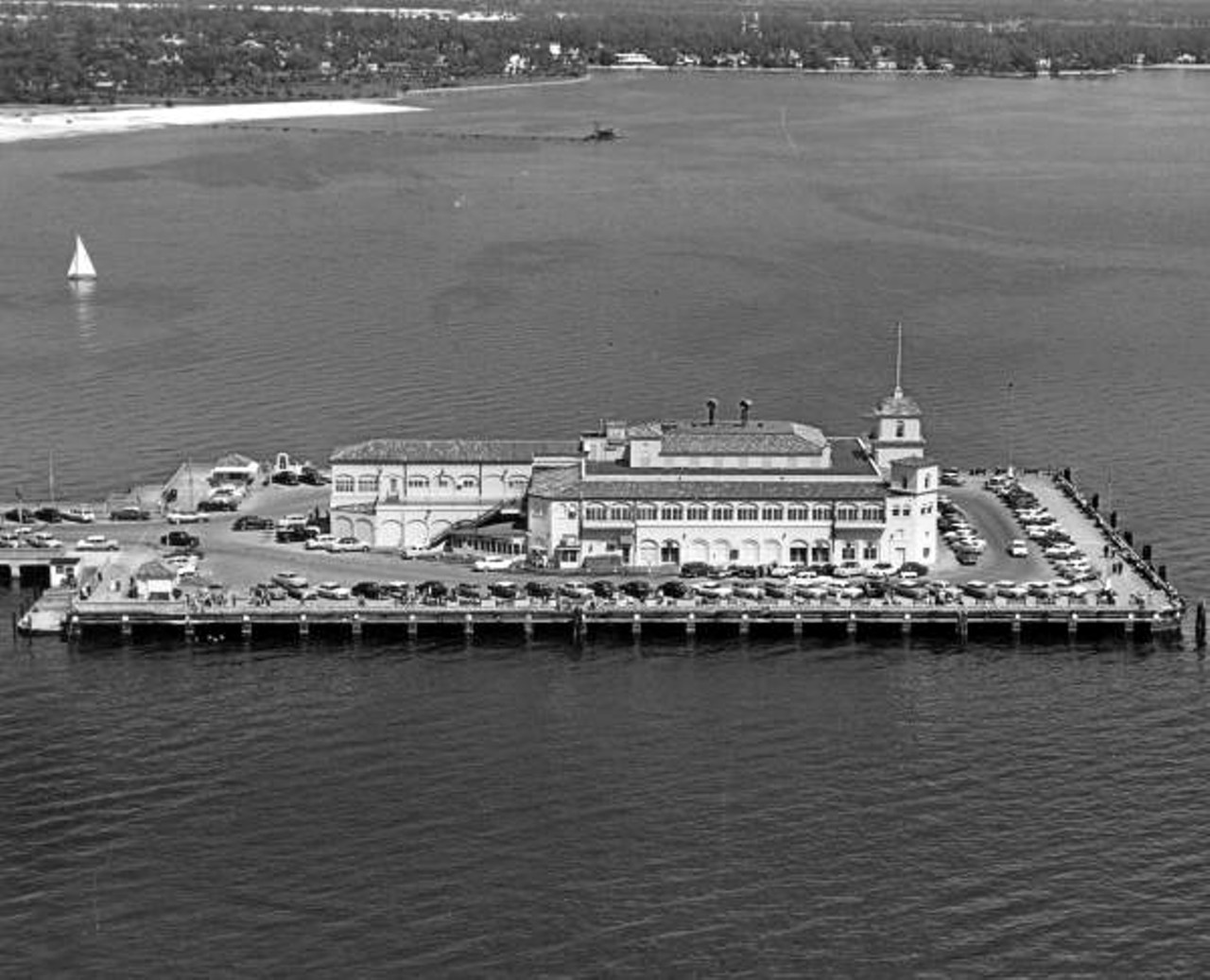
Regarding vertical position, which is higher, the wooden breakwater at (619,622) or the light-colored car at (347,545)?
the light-colored car at (347,545)

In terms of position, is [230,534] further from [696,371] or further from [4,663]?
[696,371]

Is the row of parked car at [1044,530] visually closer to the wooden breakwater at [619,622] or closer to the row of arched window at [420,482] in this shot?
the wooden breakwater at [619,622]

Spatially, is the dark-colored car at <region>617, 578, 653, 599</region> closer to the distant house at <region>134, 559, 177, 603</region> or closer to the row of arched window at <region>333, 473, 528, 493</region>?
the row of arched window at <region>333, 473, 528, 493</region>

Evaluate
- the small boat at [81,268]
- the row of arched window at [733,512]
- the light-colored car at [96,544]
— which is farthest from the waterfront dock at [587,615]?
the small boat at [81,268]

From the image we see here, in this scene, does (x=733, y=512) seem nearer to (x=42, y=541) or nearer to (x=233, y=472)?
(x=233, y=472)

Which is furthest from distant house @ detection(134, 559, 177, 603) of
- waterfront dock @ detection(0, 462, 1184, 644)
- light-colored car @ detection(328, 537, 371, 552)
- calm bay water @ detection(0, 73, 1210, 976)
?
light-colored car @ detection(328, 537, 371, 552)

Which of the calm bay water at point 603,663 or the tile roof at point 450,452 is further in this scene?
the tile roof at point 450,452
